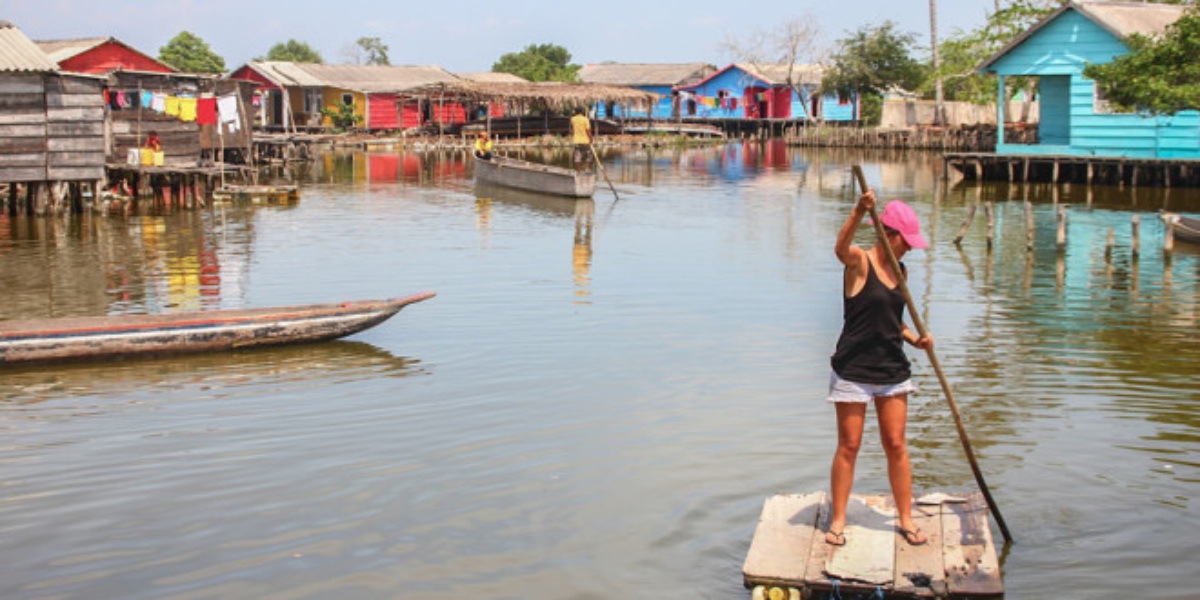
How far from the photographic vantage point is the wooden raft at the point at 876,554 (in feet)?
19.1

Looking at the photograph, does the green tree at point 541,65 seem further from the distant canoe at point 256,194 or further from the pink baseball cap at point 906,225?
the pink baseball cap at point 906,225

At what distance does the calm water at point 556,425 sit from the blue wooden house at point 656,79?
57.0m

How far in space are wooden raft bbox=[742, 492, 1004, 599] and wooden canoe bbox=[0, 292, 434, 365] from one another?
6.68 metres

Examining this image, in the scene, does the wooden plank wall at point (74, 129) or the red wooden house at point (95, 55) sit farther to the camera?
the red wooden house at point (95, 55)

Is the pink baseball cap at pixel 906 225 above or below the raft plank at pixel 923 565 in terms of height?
above

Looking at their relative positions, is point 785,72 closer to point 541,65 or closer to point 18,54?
point 541,65

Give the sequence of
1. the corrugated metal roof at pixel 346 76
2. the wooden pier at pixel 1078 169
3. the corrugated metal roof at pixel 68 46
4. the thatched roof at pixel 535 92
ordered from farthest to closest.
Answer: the corrugated metal roof at pixel 346 76, the thatched roof at pixel 535 92, the corrugated metal roof at pixel 68 46, the wooden pier at pixel 1078 169

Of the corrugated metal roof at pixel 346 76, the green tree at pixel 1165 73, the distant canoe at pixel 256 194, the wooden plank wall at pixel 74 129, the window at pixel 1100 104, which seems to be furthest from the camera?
the corrugated metal roof at pixel 346 76

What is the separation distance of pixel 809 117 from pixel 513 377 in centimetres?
6048

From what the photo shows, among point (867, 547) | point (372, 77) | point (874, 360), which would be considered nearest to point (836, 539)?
point (867, 547)

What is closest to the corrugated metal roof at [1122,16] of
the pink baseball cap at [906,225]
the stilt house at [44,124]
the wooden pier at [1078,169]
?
the wooden pier at [1078,169]

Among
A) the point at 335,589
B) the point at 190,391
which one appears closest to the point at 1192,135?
the point at 190,391

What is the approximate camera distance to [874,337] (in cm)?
612

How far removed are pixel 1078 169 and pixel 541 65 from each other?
200 feet
